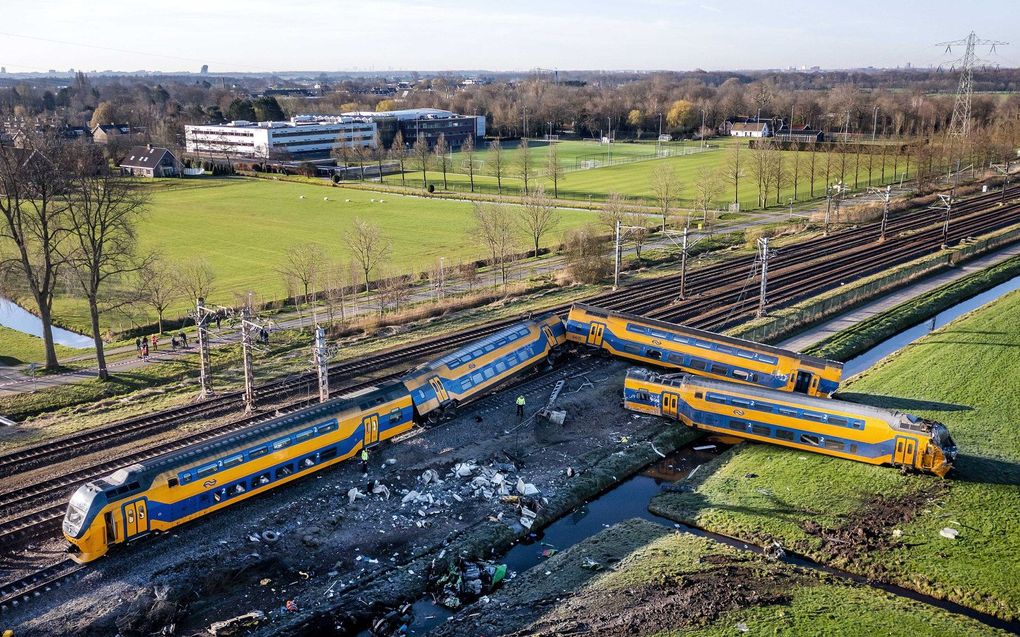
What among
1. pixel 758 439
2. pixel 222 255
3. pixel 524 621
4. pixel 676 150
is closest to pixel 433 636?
pixel 524 621

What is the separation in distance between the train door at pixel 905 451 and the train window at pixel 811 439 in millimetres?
3430

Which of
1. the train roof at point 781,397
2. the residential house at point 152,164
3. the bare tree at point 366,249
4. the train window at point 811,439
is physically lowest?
the train window at point 811,439

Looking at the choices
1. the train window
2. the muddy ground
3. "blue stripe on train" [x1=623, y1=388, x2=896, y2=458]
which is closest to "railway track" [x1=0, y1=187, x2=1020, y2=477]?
the muddy ground

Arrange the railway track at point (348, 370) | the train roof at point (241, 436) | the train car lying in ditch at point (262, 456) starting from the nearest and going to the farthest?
the train car lying in ditch at point (262, 456), the train roof at point (241, 436), the railway track at point (348, 370)

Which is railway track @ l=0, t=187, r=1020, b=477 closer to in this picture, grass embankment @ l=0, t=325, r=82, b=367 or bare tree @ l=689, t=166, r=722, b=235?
grass embankment @ l=0, t=325, r=82, b=367

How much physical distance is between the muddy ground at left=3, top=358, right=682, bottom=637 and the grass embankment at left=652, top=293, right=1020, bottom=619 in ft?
16.9

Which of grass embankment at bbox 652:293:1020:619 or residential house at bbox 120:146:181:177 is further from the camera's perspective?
residential house at bbox 120:146:181:177

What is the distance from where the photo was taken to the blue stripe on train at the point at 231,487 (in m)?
31.0

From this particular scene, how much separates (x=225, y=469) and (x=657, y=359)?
1070 inches

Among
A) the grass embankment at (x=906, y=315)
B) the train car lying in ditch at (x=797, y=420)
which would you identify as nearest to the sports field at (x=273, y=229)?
the train car lying in ditch at (x=797, y=420)

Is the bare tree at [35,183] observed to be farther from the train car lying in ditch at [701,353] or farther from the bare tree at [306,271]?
the train car lying in ditch at [701,353]

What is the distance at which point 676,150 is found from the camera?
7018 inches

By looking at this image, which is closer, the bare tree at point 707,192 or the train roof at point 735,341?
the train roof at point 735,341

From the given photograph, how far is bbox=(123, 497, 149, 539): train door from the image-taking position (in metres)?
29.8
